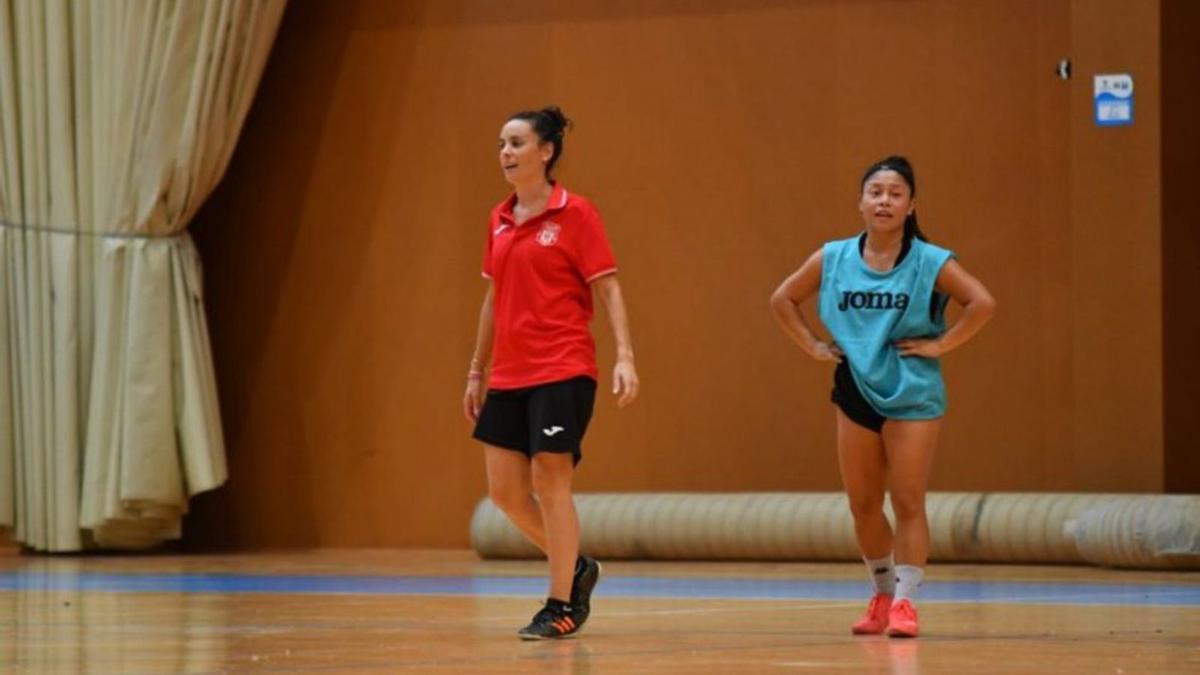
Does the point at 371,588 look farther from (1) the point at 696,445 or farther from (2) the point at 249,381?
(2) the point at 249,381

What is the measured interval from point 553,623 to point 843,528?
322 centimetres

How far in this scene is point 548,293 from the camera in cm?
573

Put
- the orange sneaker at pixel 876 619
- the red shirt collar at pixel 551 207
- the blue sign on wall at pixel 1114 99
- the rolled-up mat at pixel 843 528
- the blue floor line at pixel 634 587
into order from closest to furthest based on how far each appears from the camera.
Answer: the orange sneaker at pixel 876 619, the red shirt collar at pixel 551 207, the blue floor line at pixel 634 587, the rolled-up mat at pixel 843 528, the blue sign on wall at pixel 1114 99

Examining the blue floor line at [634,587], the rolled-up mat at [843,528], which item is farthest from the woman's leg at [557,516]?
the rolled-up mat at [843,528]

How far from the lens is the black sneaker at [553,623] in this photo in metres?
5.52

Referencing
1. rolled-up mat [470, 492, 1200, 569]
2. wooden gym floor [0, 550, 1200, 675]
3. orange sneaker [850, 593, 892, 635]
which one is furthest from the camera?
rolled-up mat [470, 492, 1200, 569]

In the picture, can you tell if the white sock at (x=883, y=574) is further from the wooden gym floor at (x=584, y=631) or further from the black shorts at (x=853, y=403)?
the black shorts at (x=853, y=403)

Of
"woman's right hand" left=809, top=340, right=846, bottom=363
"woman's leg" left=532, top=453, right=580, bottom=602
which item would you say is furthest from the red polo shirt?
"woman's right hand" left=809, top=340, right=846, bottom=363

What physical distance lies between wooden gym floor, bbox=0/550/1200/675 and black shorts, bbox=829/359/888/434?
55 cm

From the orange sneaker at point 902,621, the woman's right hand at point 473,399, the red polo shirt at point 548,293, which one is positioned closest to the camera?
the orange sneaker at point 902,621

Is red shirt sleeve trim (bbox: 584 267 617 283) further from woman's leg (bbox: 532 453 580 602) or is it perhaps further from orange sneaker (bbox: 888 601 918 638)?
orange sneaker (bbox: 888 601 918 638)

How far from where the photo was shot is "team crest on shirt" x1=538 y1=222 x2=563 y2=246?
5.76 metres

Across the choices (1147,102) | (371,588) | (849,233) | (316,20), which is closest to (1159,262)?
(1147,102)

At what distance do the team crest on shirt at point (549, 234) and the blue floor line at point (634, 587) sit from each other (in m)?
1.71
